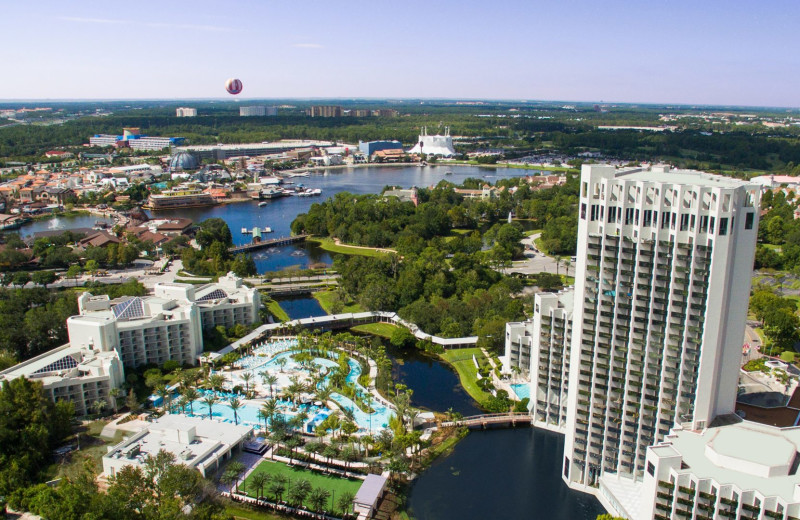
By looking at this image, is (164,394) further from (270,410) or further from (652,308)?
(652,308)

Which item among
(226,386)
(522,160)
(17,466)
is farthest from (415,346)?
(522,160)

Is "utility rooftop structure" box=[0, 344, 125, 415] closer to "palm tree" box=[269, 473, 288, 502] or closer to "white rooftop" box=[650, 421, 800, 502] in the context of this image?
"palm tree" box=[269, 473, 288, 502]

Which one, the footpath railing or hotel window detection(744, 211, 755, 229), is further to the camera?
the footpath railing

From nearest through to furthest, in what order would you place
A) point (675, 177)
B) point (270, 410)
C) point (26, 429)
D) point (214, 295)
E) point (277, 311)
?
point (675, 177) < point (26, 429) < point (270, 410) < point (214, 295) < point (277, 311)

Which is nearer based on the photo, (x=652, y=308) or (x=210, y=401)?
(x=652, y=308)

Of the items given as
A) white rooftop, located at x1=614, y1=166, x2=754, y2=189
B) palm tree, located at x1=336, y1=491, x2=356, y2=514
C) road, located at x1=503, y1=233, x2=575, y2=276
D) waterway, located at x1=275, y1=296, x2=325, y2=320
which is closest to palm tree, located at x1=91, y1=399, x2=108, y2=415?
palm tree, located at x1=336, y1=491, x2=356, y2=514

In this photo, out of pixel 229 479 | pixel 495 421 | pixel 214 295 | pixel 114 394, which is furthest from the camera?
pixel 214 295

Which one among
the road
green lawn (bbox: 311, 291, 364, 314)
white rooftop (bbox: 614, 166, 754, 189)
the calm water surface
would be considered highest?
white rooftop (bbox: 614, 166, 754, 189)

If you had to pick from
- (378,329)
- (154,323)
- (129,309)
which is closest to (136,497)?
(154,323)
